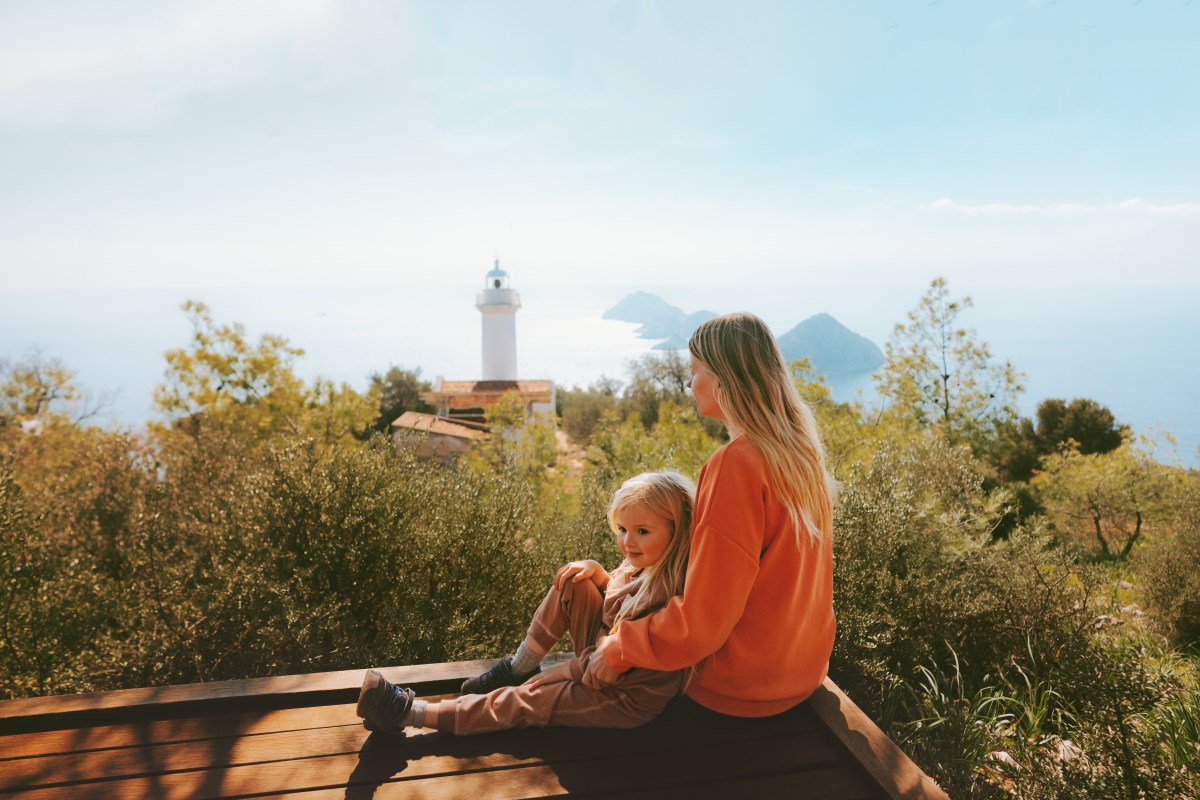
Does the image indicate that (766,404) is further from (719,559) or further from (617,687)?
(617,687)

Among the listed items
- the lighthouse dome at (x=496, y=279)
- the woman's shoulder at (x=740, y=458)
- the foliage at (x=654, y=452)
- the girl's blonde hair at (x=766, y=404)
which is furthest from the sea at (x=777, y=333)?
the foliage at (x=654, y=452)

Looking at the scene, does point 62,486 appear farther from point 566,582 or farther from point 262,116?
point 262,116

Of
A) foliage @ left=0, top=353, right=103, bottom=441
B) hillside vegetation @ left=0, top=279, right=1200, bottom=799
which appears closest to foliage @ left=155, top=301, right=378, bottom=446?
foliage @ left=0, top=353, right=103, bottom=441

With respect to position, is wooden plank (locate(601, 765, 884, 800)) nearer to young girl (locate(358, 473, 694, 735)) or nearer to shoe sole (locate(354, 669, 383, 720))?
young girl (locate(358, 473, 694, 735))

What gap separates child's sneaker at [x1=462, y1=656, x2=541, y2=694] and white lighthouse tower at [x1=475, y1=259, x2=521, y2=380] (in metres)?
41.8

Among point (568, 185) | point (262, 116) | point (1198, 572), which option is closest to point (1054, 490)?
point (1198, 572)

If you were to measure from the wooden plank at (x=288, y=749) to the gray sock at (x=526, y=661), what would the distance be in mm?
293

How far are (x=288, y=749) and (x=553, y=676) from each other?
1013mm

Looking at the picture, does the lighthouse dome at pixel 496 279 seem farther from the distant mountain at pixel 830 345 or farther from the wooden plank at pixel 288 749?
the wooden plank at pixel 288 749

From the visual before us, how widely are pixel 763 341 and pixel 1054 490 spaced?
19.3 metres

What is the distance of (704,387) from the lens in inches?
95.0

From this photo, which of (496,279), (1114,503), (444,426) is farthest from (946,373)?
(496,279)

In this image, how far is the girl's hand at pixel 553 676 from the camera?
2.69 metres

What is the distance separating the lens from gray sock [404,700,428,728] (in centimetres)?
259
